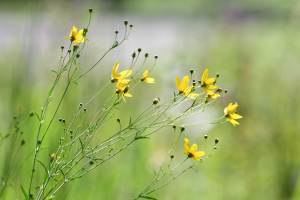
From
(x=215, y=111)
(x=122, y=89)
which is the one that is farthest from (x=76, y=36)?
(x=215, y=111)

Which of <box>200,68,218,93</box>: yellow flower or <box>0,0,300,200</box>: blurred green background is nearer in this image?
<box>200,68,218,93</box>: yellow flower

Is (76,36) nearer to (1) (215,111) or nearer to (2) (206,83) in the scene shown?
(2) (206,83)

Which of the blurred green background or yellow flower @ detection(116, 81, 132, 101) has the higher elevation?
yellow flower @ detection(116, 81, 132, 101)

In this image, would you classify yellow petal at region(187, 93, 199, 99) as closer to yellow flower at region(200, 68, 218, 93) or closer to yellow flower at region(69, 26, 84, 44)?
yellow flower at region(200, 68, 218, 93)

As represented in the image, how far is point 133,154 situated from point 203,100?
56.3 inches

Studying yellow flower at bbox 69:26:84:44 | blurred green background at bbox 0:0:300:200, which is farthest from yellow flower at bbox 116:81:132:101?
blurred green background at bbox 0:0:300:200

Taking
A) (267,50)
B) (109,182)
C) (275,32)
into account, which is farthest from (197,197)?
(275,32)

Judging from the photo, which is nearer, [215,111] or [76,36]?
[76,36]

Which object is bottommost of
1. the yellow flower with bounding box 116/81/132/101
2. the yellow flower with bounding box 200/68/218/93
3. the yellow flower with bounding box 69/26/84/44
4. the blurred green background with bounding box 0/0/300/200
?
the blurred green background with bounding box 0/0/300/200

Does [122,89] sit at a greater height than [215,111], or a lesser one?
greater

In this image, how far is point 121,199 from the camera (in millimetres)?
2928

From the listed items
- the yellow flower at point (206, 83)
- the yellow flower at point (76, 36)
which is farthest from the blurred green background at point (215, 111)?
the yellow flower at point (206, 83)

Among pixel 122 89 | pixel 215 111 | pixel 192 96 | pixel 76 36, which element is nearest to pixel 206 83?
pixel 192 96

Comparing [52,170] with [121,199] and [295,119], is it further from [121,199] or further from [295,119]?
[295,119]
